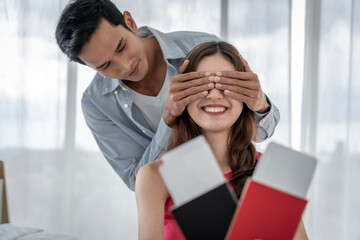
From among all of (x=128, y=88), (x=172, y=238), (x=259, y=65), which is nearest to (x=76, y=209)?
(x=259, y=65)

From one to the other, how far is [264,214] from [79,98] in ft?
8.73

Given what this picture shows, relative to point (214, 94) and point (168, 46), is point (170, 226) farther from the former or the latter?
point (168, 46)

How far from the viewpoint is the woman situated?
1130mm

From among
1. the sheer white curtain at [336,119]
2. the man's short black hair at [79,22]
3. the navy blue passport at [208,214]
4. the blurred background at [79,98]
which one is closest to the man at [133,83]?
the man's short black hair at [79,22]

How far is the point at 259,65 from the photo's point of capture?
10.1ft

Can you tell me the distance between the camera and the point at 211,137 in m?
1.27

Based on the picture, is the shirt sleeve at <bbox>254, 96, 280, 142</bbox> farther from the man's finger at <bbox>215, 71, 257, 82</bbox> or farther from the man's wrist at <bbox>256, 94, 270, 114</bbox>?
the man's finger at <bbox>215, 71, 257, 82</bbox>

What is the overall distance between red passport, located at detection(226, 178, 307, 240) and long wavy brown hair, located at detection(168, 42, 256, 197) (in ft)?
2.18

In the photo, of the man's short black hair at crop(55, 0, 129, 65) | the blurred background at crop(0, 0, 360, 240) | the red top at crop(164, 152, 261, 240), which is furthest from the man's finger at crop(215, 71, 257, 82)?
the blurred background at crop(0, 0, 360, 240)

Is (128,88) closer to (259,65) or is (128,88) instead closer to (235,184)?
(235,184)

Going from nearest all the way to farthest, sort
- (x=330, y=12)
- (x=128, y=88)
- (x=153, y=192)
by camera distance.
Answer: (x=153, y=192)
(x=128, y=88)
(x=330, y=12)

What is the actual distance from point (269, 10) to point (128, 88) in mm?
1892

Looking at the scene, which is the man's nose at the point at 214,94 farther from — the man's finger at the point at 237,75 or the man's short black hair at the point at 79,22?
the man's short black hair at the point at 79,22

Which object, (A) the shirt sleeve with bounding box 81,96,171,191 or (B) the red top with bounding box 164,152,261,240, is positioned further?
(A) the shirt sleeve with bounding box 81,96,171,191
